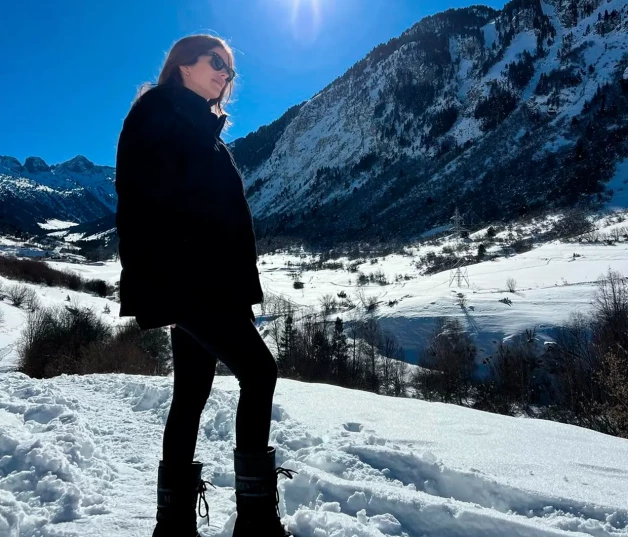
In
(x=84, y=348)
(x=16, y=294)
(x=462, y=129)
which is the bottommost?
(x=84, y=348)

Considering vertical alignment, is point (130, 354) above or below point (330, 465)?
below

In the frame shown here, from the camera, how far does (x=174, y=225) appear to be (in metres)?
1.47

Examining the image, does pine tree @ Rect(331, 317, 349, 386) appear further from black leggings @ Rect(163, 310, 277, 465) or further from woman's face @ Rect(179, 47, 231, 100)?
woman's face @ Rect(179, 47, 231, 100)

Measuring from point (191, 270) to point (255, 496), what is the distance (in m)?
0.76

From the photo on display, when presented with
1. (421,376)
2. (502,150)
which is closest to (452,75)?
(502,150)

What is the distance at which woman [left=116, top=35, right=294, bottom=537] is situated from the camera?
4.82 ft

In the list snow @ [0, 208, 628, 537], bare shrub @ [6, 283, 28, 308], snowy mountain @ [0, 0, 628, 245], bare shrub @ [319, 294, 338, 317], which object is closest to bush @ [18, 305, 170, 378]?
bare shrub @ [6, 283, 28, 308]

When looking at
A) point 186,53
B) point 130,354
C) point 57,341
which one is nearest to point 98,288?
point 57,341

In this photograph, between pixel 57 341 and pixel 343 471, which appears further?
pixel 57 341

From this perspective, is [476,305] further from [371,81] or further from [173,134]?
[371,81]

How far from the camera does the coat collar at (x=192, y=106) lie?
5.40ft

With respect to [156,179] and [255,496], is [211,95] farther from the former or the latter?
[255,496]

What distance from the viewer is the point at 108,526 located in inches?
76.5

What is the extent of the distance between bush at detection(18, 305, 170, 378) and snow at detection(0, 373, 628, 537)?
493 inches
